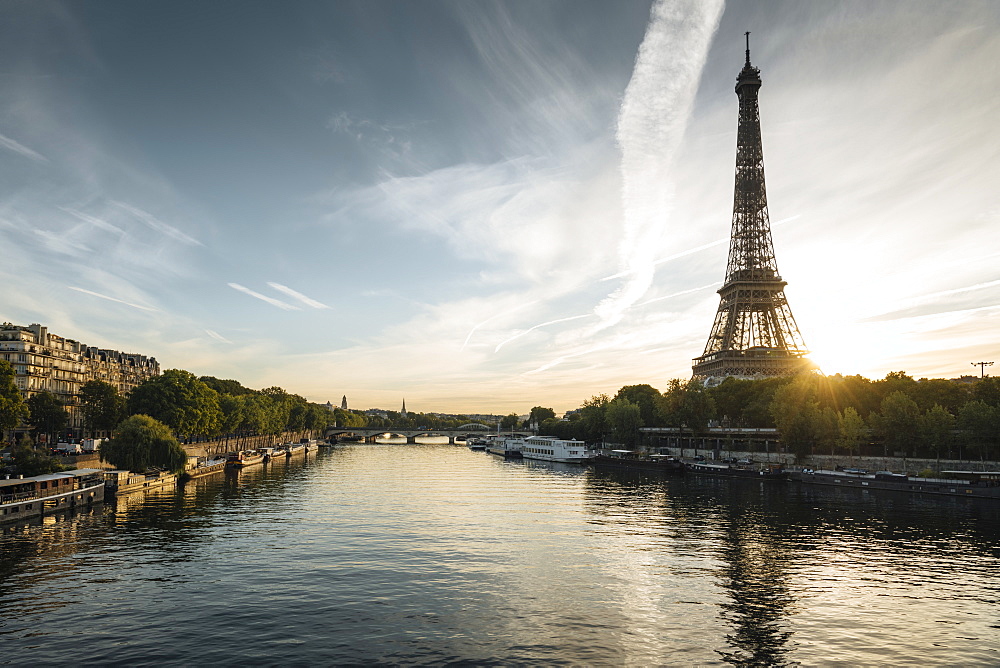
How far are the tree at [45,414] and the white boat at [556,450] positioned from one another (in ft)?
333

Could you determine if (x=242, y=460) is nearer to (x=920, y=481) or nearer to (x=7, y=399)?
(x=7, y=399)

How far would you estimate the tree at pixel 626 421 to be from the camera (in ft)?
516

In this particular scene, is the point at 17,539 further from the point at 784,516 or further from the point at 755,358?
the point at 755,358

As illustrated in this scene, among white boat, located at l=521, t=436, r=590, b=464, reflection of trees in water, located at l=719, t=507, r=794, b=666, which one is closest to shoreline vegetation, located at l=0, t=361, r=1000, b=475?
white boat, located at l=521, t=436, r=590, b=464

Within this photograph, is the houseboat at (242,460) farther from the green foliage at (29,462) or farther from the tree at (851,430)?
the tree at (851,430)

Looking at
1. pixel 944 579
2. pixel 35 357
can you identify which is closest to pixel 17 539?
pixel 944 579

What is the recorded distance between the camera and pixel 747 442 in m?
124

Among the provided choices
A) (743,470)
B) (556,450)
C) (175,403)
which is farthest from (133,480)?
(556,450)

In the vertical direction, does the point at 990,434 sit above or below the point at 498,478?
above

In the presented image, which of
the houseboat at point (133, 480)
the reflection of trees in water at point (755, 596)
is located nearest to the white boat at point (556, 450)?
the houseboat at point (133, 480)

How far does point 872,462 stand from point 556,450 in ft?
240

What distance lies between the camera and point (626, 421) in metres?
158

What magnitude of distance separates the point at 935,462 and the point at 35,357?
15596cm

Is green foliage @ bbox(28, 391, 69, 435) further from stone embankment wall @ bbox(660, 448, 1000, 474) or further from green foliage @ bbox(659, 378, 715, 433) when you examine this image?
stone embankment wall @ bbox(660, 448, 1000, 474)
